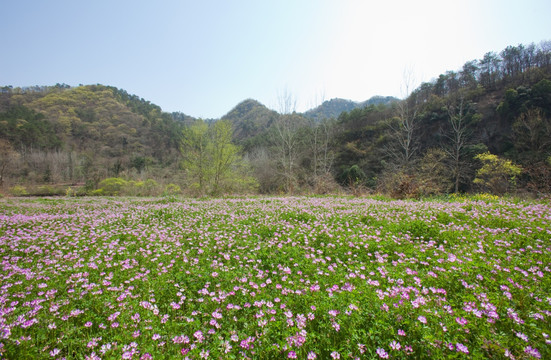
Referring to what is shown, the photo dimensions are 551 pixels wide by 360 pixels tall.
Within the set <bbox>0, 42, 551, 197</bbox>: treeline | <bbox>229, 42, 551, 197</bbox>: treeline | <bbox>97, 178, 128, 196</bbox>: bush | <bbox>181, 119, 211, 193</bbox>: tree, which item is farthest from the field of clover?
<bbox>97, 178, 128, 196</bbox>: bush

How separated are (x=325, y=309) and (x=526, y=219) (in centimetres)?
622

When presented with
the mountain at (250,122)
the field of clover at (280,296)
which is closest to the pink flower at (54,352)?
the field of clover at (280,296)

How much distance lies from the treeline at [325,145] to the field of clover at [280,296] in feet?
35.9

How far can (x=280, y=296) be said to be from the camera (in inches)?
114

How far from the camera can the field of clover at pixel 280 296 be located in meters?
2.02

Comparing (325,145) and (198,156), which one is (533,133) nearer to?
(325,145)

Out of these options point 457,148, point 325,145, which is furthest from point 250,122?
point 457,148

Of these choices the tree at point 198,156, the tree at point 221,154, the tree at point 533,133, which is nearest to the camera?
the tree at point 221,154

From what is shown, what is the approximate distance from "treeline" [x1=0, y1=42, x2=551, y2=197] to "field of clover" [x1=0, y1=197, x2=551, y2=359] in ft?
35.9

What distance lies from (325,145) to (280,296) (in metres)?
29.2

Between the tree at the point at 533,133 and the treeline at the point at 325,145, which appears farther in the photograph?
the tree at the point at 533,133

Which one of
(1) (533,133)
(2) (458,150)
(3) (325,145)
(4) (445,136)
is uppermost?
(4) (445,136)

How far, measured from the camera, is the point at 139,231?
5.61m

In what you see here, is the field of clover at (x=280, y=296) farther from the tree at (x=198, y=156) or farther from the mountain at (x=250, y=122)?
the mountain at (x=250, y=122)
